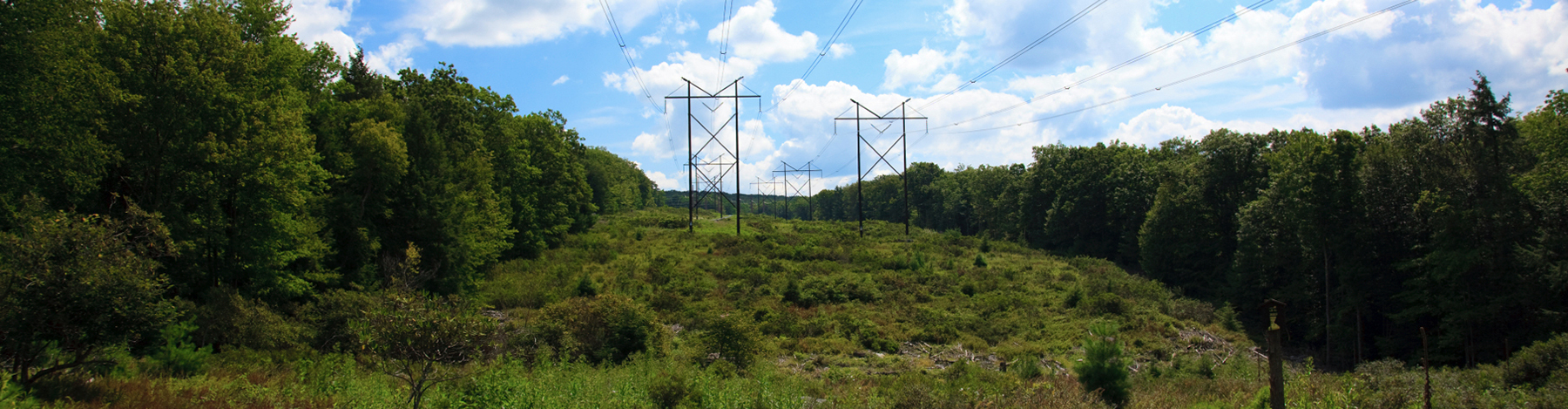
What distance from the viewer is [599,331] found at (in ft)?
71.0

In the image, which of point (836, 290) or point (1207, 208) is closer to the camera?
point (836, 290)

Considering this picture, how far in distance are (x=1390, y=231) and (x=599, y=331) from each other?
32.4 metres

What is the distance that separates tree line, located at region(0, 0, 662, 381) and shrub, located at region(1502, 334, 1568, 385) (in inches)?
→ 1091

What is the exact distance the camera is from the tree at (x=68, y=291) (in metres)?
9.98

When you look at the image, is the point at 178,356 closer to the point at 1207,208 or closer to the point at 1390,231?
the point at 1390,231

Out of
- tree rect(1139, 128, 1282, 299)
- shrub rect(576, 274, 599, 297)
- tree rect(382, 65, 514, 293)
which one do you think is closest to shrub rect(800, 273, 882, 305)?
shrub rect(576, 274, 599, 297)

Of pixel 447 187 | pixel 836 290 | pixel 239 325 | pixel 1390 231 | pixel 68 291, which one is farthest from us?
pixel 836 290

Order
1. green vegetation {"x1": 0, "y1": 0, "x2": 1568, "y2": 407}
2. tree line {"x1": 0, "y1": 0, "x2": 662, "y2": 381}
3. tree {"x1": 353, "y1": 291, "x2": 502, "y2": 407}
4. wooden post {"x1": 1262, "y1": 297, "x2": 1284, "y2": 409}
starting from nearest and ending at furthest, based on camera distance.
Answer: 1. tree {"x1": 353, "y1": 291, "x2": 502, "y2": 407}
2. wooden post {"x1": 1262, "y1": 297, "x2": 1284, "y2": 409}
3. tree line {"x1": 0, "y1": 0, "x2": 662, "y2": 381}
4. green vegetation {"x1": 0, "y1": 0, "x2": 1568, "y2": 407}

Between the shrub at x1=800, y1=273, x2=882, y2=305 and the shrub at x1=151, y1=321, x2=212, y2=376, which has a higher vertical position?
the shrub at x1=151, y1=321, x2=212, y2=376

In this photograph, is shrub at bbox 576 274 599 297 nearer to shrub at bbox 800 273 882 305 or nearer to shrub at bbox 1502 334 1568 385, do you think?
shrub at bbox 800 273 882 305

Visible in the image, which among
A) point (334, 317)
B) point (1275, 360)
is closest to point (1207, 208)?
point (1275, 360)

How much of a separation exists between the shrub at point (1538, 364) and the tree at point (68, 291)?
28.7 meters

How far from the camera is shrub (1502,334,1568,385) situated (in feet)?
51.6

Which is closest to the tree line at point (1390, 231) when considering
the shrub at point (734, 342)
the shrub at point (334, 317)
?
the shrub at point (734, 342)
